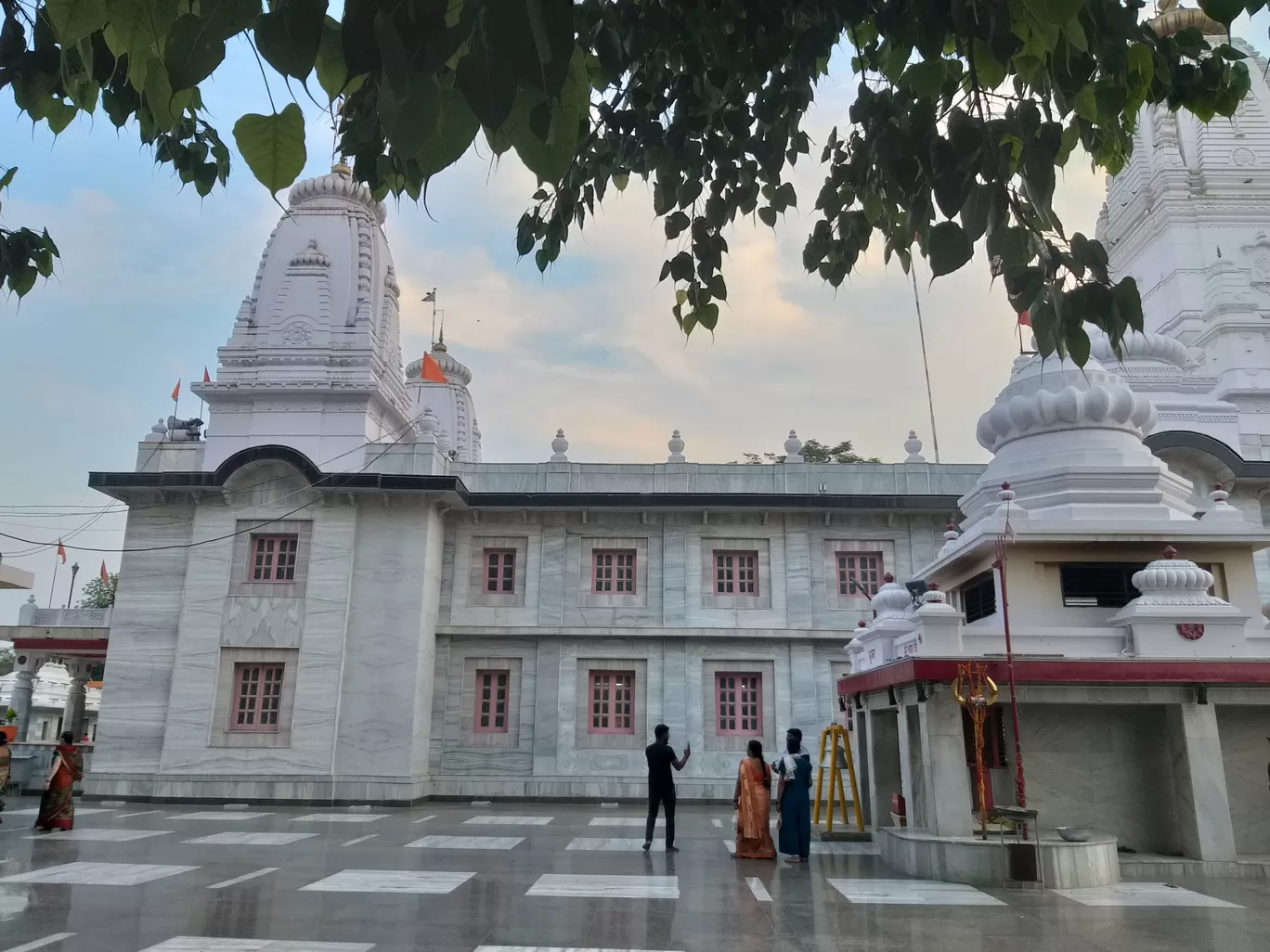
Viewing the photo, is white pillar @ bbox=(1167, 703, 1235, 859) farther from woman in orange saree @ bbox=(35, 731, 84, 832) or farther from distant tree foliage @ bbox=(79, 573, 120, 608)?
distant tree foliage @ bbox=(79, 573, 120, 608)

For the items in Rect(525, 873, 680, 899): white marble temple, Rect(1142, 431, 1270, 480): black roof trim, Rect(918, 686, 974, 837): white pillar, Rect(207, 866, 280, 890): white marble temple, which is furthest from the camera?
Rect(1142, 431, 1270, 480): black roof trim

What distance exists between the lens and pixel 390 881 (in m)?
8.74

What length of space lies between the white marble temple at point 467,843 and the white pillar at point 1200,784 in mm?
7692

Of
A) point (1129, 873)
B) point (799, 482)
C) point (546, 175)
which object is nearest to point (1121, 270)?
point (799, 482)

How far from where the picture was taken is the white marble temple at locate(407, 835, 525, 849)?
462 inches

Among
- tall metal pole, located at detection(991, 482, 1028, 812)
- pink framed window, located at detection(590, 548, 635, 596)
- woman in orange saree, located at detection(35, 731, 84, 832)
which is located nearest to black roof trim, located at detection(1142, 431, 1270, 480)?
tall metal pole, located at detection(991, 482, 1028, 812)

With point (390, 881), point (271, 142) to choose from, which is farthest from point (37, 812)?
point (271, 142)

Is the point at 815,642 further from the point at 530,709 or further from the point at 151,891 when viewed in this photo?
the point at 151,891

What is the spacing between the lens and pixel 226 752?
19.6 metres

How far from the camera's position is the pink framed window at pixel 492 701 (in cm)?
2130

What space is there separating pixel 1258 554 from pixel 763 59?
20.9 m

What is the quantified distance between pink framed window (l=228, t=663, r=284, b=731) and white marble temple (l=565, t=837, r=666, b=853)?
10177 mm

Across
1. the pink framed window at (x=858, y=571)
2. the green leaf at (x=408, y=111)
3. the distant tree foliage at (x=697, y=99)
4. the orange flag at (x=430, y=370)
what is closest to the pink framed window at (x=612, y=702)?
the pink framed window at (x=858, y=571)

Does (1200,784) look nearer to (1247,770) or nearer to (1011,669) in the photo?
(1247,770)
